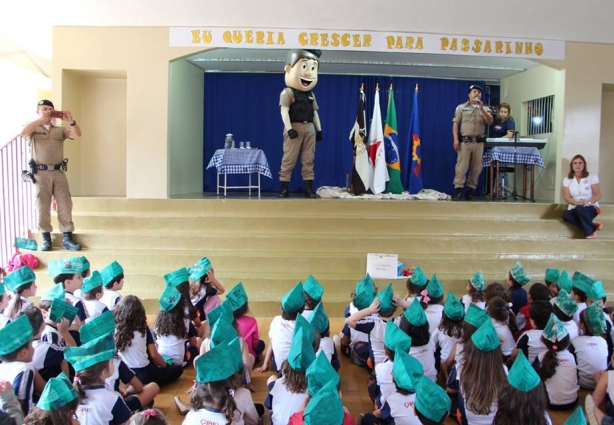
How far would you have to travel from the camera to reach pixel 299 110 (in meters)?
7.16

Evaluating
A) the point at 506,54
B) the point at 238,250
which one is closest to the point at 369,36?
the point at 506,54

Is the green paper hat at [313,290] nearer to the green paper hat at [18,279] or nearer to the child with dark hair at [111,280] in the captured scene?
the child with dark hair at [111,280]

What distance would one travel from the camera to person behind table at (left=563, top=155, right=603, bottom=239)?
238 inches

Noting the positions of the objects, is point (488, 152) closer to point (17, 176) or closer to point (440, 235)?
point (440, 235)

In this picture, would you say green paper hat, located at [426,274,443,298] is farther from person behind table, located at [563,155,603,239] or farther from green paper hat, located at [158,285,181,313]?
person behind table, located at [563,155,603,239]

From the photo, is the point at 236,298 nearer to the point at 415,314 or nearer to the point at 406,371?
the point at 415,314


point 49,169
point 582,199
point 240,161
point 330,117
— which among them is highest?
point 330,117

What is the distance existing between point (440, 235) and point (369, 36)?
2.84m

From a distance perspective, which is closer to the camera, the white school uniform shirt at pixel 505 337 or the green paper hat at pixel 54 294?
the green paper hat at pixel 54 294

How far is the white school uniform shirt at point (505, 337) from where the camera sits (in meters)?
3.29

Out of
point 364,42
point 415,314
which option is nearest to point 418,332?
point 415,314

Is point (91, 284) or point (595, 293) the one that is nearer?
point (91, 284)

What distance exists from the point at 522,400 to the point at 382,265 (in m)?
3.22

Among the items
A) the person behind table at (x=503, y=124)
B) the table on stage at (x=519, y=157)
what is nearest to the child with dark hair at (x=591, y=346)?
the table on stage at (x=519, y=157)
